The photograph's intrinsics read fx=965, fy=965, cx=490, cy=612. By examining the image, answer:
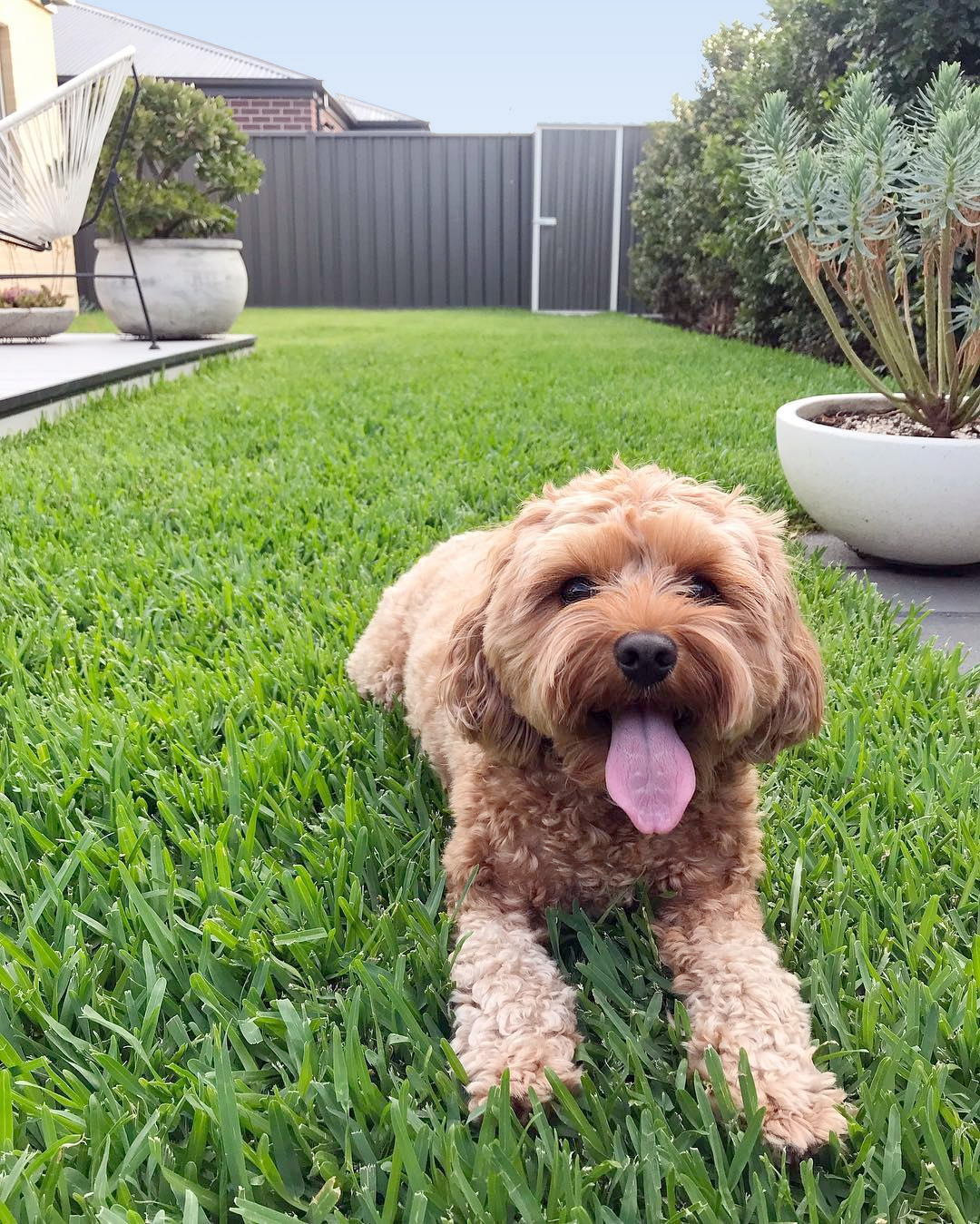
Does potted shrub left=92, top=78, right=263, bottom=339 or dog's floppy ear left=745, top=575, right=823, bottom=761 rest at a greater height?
potted shrub left=92, top=78, right=263, bottom=339

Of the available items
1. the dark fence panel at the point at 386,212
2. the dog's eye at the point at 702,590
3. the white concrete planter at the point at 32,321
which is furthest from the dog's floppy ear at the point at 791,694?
the dark fence panel at the point at 386,212

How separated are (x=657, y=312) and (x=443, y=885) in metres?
16.3

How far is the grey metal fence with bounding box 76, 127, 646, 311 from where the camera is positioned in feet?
60.1

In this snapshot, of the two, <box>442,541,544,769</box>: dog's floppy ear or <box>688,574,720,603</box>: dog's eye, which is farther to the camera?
<box>442,541,544,769</box>: dog's floppy ear

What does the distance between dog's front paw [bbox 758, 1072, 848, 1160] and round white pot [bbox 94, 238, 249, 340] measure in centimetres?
919

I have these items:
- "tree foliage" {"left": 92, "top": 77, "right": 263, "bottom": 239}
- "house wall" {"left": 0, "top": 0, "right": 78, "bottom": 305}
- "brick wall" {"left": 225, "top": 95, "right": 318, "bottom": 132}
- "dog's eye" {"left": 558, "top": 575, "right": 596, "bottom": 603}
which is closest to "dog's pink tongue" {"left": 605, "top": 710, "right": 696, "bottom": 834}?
"dog's eye" {"left": 558, "top": 575, "right": 596, "bottom": 603}

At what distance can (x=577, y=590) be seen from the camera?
1.79 m

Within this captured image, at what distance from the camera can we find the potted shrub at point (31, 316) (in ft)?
29.6

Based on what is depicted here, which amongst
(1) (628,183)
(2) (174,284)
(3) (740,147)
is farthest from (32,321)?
(1) (628,183)

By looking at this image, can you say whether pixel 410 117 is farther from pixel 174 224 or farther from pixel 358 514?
pixel 358 514

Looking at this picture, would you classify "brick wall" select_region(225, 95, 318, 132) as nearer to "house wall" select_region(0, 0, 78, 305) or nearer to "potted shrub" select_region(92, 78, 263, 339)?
"house wall" select_region(0, 0, 78, 305)

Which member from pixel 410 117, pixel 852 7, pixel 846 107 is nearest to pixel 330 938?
pixel 846 107

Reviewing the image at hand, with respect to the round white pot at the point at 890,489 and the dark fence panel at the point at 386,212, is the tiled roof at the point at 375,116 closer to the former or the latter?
the dark fence panel at the point at 386,212

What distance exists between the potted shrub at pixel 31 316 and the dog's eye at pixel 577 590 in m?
8.83
